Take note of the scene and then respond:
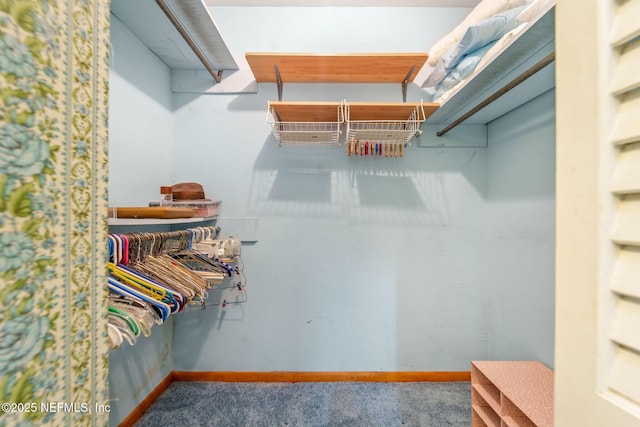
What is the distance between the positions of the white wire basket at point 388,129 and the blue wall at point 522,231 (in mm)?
605

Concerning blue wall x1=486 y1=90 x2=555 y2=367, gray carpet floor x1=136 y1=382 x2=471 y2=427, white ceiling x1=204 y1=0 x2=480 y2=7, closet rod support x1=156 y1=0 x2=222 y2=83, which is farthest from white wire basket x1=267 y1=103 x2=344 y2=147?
gray carpet floor x1=136 y1=382 x2=471 y2=427

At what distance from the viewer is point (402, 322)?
188 centimetres

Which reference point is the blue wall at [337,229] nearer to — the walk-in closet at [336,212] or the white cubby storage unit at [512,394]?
the walk-in closet at [336,212]

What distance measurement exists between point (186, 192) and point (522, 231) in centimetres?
206

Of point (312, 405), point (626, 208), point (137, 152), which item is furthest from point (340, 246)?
point (626, 208)

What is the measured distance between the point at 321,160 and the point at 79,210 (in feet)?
5.02

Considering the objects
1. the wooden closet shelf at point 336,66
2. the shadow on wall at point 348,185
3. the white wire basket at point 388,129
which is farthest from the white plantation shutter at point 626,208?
the shadow on wall at point 348,185

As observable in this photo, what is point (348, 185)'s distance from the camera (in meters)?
1.88

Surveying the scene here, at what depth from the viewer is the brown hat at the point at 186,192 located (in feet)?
5.20

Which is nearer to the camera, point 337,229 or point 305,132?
point 305,132

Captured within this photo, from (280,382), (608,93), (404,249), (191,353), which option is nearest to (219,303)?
(191,353)

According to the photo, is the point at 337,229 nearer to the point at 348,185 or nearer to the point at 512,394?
the point at 348,185

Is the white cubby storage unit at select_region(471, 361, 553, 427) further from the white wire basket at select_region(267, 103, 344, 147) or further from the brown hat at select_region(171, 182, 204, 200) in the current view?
the brown hat at select_region(171, 182, 204, 200)

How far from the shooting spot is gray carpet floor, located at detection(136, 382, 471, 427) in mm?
1518
